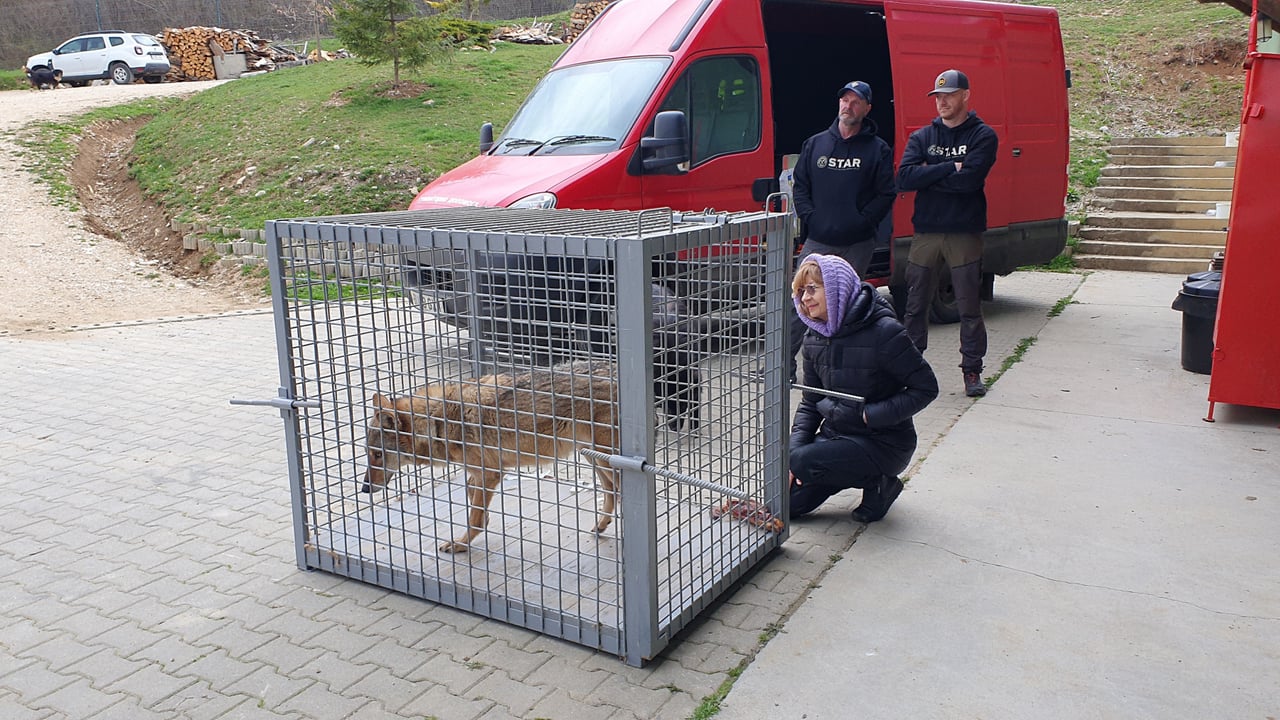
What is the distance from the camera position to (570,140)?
7.33 metres

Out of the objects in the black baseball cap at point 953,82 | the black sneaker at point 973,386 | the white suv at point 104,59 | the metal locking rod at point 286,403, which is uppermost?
the white suv at point 104,59

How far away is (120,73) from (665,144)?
28.3 meters

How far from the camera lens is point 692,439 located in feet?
12.1

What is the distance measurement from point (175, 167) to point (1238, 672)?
17966 mm

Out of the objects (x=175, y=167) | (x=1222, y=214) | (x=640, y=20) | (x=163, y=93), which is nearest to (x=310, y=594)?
(x=640, y=20)

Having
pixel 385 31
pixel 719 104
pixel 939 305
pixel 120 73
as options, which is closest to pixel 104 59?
pixel 120 73

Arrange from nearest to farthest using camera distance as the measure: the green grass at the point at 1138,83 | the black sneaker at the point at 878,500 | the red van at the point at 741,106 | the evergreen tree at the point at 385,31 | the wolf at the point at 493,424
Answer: the wolf at the point at 493,424, the black sneaker at the point at 878,500, the red van at the point at 741,106, the green grass at the point at 1138,83, the evergreen tree at the point at 385,31

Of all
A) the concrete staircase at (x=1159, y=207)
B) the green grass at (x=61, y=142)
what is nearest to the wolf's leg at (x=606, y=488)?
the concrete staircase at (x=1159, y=207)

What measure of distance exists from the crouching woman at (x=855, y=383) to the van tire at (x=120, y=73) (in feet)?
101

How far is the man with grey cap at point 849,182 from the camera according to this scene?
21.5 feet

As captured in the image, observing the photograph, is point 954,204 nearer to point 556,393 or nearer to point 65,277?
point 556,393

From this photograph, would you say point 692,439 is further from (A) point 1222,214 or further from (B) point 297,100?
(B) point 297,100

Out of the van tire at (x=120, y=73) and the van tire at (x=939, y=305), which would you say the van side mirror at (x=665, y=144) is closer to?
the van tire at (x=939, y=305)

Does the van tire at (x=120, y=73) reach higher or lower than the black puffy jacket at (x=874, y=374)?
higher
